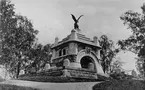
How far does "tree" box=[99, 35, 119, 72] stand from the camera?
135 ft

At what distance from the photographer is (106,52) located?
41531mm

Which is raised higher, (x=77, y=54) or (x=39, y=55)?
(x=39, y=55)

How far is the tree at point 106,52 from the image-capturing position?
41.1 meters

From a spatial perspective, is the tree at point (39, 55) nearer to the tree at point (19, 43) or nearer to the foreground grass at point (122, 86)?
the tree at point (19, 43)

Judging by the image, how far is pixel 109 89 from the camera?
44.1 feet

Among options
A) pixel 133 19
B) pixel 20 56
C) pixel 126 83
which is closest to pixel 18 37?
pixel 20 56

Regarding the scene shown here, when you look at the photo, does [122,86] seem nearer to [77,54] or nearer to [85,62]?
[77,54]

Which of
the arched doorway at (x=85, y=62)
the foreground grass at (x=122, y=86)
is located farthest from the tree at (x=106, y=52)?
the foreground grass at (x=122, y=86)

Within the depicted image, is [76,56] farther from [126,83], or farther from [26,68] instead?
[26,68]

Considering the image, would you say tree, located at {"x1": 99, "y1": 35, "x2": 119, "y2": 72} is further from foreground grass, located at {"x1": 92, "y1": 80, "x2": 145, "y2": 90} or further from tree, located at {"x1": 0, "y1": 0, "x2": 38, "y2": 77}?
foreground grass, located at {"x1": 92, "y1": 80, "x2": 145, "y2": 90}

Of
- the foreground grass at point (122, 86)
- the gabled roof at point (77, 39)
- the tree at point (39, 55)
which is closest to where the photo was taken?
the foreground grass at point (122, 86)

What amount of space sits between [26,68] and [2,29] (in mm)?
18033

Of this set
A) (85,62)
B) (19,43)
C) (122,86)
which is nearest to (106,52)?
(85,62)

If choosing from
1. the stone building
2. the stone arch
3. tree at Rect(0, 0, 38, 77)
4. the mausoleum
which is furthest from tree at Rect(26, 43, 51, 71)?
the stone arch
